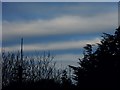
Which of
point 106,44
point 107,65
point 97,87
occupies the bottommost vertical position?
point 97,87

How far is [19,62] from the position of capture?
36406 millimetres

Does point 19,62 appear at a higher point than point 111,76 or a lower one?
higher

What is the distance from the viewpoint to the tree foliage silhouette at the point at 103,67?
2023cm

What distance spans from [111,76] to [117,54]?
7.95ft

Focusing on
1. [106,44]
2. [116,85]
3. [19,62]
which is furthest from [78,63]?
[19,62]

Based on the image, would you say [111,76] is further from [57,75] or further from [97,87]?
[57,75]

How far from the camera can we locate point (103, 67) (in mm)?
21219

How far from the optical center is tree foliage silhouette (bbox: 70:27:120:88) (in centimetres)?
2023

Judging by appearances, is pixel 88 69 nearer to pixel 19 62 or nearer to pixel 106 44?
pixel 106 44

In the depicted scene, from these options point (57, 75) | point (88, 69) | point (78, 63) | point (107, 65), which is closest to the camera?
point (107, 65)

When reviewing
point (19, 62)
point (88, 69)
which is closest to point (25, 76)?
point (19, 62)

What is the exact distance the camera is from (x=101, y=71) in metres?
21.1

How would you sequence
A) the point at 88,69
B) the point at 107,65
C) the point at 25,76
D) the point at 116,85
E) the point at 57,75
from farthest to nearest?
the point at 57,75 → the point at 25,76 → the point at 88,69 → the point at 107,65 → the point at 116,85

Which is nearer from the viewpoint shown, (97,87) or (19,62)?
(97,87)
